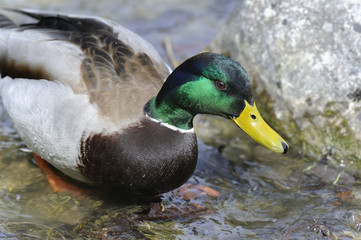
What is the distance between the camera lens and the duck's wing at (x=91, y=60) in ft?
13.7

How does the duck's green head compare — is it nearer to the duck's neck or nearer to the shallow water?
the duck's neck

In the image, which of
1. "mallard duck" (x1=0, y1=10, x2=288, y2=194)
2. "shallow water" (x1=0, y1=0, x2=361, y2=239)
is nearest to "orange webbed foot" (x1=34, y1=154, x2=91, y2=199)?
"shallow water" (x1=0, y1=0, x2=361, y2=239)

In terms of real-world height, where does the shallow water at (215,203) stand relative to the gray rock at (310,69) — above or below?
below

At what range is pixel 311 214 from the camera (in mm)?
4344

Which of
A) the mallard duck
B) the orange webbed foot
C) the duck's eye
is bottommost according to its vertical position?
the orange webbed foot

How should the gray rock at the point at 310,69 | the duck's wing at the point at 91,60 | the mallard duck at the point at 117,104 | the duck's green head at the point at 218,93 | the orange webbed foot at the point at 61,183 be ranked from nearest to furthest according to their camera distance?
1. the duck's green head at the point at 218,93
2. the mallard duck at the point at 117,104
3. the duck's wing at the point at 91,60
4. the orange webbed foot at the point at 61,183
5. the gray rock at the point at 310,69

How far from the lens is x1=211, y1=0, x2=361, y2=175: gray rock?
16.2 feet

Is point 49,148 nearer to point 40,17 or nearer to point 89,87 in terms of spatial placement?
point 89,87

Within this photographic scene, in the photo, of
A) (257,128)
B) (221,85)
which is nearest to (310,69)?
(257,128)

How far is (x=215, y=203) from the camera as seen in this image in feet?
15.0

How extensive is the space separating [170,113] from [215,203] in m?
0.92

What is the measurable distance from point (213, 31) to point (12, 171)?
3.70 m

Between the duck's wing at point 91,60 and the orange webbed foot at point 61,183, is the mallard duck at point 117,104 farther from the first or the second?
the orange webbed foot at point 61,183

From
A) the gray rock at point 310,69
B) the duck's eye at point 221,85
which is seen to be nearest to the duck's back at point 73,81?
the duck's eye at point 221,85
